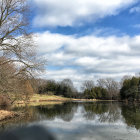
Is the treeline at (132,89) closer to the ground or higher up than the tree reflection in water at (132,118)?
higher up

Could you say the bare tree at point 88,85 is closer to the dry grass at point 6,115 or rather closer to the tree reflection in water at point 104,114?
the tree reflection in water at point 104,114

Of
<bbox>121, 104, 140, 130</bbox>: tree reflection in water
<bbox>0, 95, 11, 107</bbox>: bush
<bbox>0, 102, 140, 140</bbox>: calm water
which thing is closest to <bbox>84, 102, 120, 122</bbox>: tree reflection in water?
<bbox>0, 102, 140, 140</bbox>: calm water

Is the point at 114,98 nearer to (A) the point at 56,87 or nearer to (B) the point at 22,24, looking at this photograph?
(A) the point at 56,87

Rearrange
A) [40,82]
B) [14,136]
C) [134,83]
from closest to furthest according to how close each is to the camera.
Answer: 1. [14,136]
2. [40,82]
3. [134,83]

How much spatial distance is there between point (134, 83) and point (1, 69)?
195 feet

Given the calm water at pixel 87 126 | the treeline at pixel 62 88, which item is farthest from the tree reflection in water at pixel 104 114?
the treeline at pixel 62 88

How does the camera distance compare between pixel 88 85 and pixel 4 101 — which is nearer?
pixel 4 101

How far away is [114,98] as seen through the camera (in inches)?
3312

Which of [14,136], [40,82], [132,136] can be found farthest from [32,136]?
[132,136]

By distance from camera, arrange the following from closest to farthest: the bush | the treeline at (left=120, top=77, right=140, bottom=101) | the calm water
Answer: the calm water → the bush → the treeline at (left=120, top=77, right=140, bottom=101)

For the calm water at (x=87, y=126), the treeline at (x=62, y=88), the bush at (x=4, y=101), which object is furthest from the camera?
the treeline at (x=62, y=88)

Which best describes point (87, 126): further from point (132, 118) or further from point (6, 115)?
point (6, 115)

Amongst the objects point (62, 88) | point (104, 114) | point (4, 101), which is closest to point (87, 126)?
point (104, 114)

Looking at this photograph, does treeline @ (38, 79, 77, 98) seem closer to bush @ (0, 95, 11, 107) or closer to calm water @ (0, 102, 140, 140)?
bush @ (0, 95, 11, 107)
